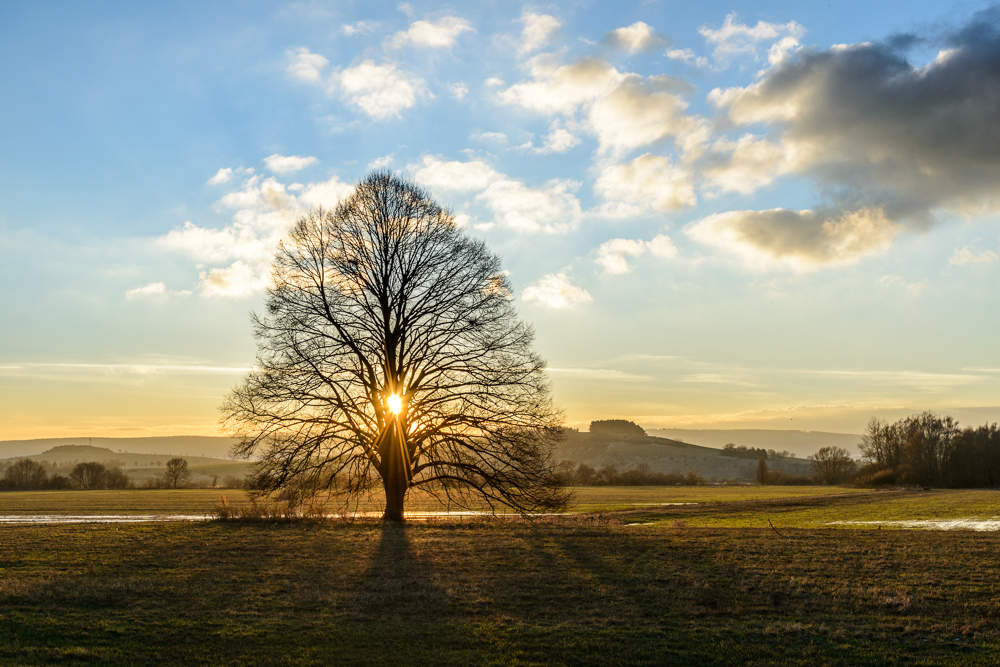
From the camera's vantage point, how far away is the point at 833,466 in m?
117

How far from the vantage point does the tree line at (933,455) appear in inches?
3593

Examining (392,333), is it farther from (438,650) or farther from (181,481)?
(181,481)

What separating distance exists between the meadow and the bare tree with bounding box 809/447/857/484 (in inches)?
4216

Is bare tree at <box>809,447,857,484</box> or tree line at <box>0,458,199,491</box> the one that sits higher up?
tree line at <box>0,458,199,491</box>

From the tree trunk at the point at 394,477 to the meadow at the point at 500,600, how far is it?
506 centimetres

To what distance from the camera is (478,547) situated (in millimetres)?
18922

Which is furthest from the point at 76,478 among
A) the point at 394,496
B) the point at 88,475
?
the point at 394,496

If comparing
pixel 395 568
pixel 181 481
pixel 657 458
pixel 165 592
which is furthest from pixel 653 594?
pixel 657 458

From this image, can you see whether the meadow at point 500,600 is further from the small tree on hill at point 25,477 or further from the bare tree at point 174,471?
the bare tree at point 174,471

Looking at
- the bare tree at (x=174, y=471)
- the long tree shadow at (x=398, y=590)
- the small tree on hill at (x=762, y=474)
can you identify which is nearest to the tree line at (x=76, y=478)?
the bare tree at (x=174, y=471)

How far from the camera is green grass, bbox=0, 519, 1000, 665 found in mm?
8859

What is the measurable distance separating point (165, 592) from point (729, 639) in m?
10.4

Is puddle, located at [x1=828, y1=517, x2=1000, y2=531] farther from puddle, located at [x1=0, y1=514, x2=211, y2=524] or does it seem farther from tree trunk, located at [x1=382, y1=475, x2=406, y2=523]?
puddle, located at [x1=0, y1=514, x2=211, y2=524]

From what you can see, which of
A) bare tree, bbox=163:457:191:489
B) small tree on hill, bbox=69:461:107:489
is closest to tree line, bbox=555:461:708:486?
bare tree, bbox=163:457:191:489
